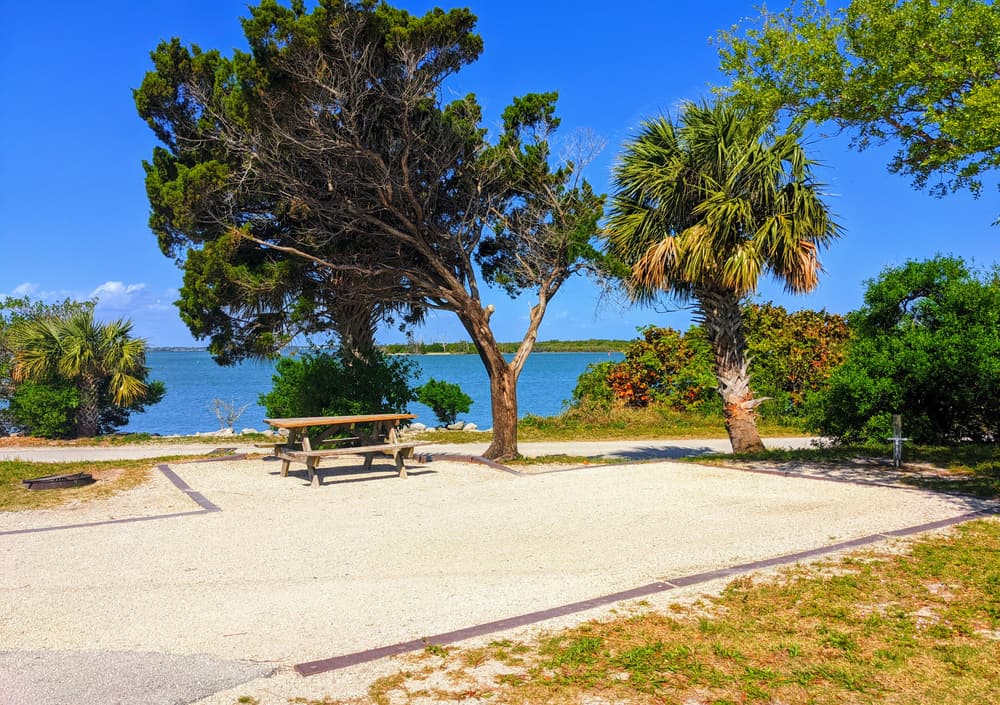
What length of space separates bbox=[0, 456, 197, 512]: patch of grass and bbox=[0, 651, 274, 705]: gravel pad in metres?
5.39

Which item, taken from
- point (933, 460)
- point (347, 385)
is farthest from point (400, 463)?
point (933, 460)

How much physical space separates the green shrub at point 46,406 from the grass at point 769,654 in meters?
20.4

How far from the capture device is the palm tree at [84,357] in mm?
20719

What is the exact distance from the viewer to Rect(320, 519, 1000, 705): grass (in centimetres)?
350

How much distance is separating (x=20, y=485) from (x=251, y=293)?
174 inches

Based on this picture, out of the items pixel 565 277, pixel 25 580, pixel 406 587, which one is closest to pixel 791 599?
pixel 406 587

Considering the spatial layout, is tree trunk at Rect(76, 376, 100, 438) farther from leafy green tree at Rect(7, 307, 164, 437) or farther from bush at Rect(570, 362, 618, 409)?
bush at Rect(570, 362, 618, 409)

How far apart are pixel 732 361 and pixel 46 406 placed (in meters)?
18.2

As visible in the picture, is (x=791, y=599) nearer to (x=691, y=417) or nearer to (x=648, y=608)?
(x=648, y=608)

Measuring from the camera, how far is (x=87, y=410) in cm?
2119

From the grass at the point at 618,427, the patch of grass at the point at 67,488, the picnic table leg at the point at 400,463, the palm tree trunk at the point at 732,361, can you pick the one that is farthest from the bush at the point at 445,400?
the picnic table leg at the point at 400,463

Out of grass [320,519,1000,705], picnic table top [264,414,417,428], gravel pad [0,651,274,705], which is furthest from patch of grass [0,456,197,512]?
grass [320,519,1000,705]

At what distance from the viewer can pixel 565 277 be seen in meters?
13.2

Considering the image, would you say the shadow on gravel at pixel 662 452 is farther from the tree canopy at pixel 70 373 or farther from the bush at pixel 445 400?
the tree canopy at pixel 70 373
